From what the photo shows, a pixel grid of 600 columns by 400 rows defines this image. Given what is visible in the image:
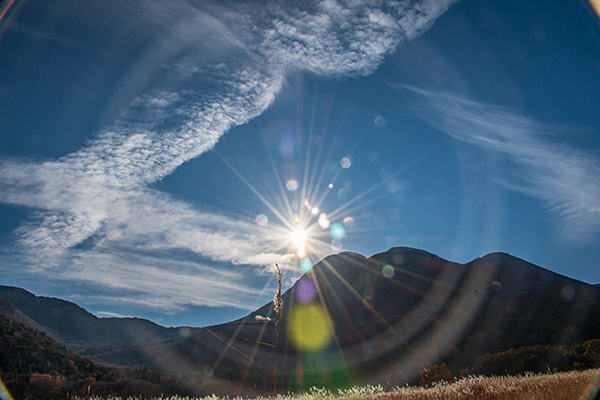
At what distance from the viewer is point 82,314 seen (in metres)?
186

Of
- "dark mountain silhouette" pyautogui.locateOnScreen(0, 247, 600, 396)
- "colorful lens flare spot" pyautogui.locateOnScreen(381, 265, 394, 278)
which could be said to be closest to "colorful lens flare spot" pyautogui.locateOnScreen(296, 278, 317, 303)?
"dark mountain silhouette" pyautogui.locateOnScreen(0, 247, 600, 396)

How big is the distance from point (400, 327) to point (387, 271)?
43.0 meters

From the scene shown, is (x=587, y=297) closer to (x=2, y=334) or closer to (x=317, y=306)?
(x=317, y=306)

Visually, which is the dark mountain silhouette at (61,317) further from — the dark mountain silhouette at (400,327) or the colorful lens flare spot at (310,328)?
the colorful lens flare spot at (310,328)

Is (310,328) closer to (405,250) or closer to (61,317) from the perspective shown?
(405,250)

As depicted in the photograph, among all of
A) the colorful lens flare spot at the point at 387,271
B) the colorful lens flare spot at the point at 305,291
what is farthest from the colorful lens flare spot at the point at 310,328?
the colorful lens flare spot at the point at 387,271

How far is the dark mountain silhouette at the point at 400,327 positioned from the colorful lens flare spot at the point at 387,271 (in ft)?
2.06

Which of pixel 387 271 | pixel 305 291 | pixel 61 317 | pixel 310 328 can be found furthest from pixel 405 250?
pixel 61 317

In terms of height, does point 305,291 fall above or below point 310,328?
above

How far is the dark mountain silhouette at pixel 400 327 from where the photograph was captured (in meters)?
55.9

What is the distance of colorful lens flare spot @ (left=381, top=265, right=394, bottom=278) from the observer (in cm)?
11781

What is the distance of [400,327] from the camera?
79.7m

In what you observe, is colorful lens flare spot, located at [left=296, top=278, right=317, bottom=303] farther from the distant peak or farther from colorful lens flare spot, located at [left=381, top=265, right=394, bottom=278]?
the distant peak

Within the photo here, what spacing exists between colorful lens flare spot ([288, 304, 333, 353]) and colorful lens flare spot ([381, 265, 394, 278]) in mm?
27893
